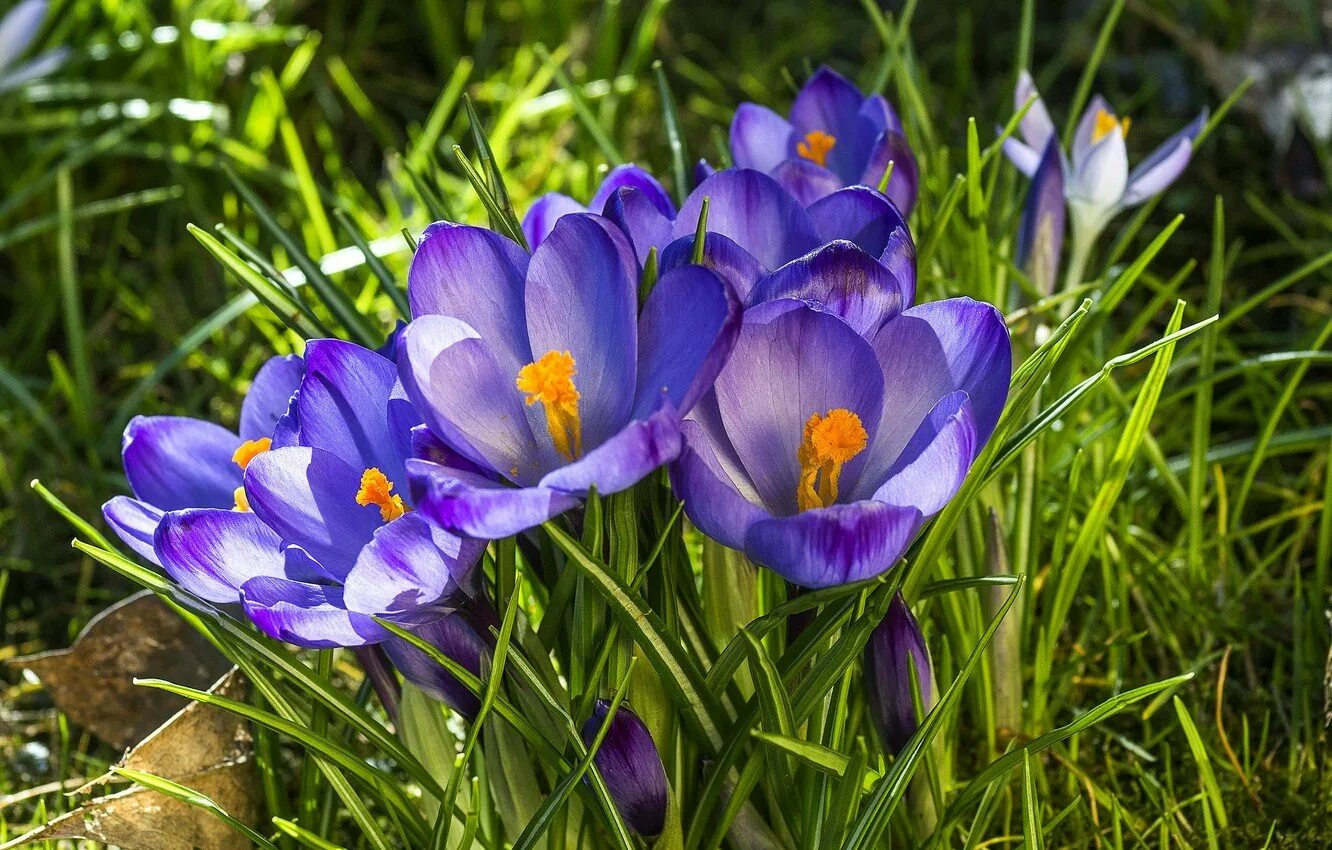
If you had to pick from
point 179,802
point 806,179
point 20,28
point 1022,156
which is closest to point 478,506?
point 806,179

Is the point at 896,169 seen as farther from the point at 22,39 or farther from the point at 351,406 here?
the point at 22,39

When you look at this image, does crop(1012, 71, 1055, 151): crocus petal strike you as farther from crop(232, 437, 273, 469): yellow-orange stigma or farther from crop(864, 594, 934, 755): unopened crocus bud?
crop(232, 437, 273, 469): yellow-orange stigma

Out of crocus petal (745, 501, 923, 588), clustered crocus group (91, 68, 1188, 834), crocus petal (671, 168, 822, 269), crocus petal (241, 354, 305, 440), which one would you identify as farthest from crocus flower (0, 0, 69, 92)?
crocus petal (745, 501, 923, 588)

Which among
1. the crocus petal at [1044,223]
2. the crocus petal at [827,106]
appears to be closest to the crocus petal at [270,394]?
the crocus petal at [827,106]

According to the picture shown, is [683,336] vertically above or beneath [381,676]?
above

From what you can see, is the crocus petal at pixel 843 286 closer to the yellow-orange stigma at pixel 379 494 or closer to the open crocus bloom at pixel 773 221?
the open crocus bloom at pixel 773 221

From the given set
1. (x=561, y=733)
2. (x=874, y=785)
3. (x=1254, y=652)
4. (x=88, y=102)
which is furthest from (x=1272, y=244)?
(x=88, y=102)

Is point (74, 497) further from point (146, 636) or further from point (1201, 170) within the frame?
point (1201, 170)
